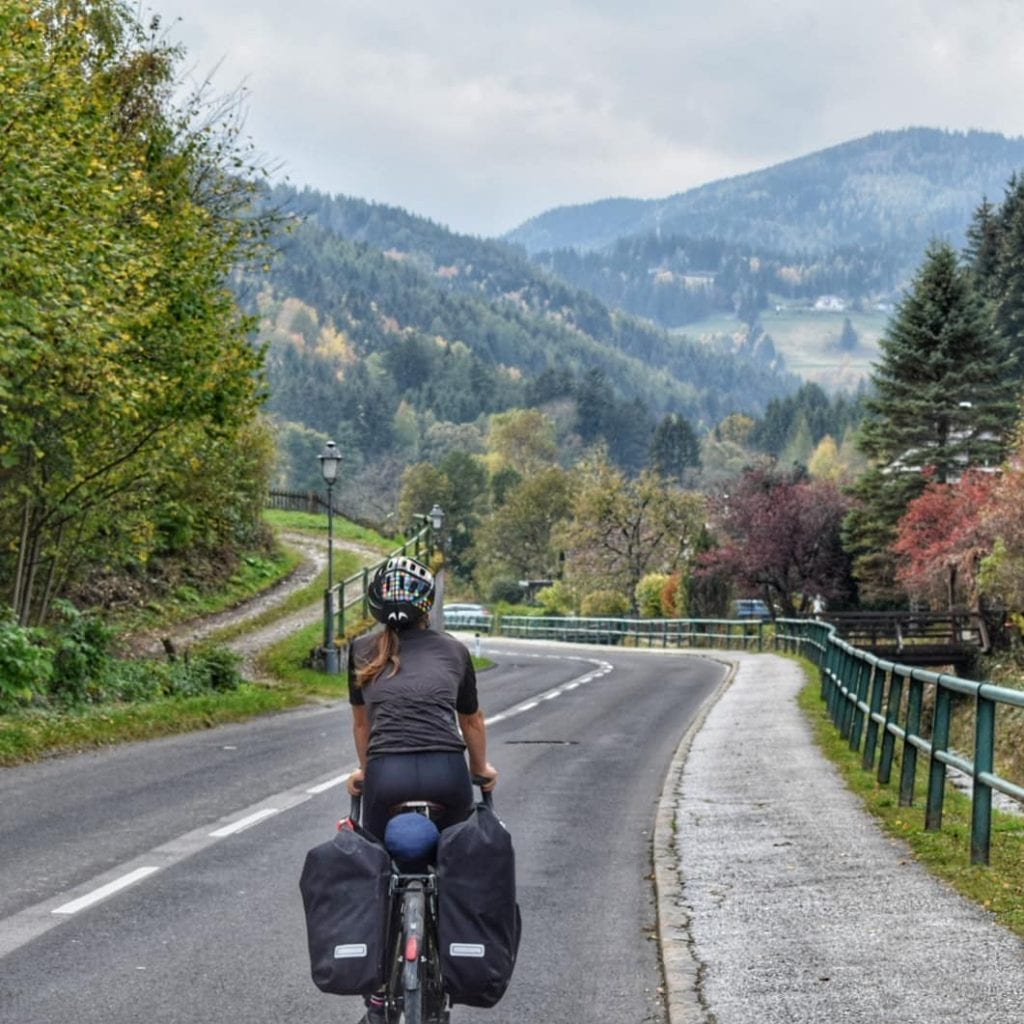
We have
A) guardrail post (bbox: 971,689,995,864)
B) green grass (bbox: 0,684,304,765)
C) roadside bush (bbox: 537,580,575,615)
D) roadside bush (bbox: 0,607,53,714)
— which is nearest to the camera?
guardrail post (bbox: 971,689,995,864)

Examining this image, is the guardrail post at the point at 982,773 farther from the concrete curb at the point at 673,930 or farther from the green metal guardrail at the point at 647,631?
the green metal guardrail at the point at 647,631

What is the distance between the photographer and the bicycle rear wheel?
494 centimetres

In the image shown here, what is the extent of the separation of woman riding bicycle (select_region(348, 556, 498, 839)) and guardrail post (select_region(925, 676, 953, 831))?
17.6 ft

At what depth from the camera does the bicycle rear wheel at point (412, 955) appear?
4941 mm

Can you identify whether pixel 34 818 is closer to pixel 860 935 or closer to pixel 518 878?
pixel 518 878

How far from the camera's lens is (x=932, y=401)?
204ft

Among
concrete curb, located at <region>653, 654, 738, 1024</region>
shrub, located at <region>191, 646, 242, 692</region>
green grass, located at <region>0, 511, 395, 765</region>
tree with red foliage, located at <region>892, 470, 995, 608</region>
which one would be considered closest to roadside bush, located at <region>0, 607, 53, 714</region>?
green grass, located at <region>0, 511, 395, 765</region>

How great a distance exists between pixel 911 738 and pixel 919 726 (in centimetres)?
63

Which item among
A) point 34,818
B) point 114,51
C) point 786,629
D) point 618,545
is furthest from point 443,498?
point 34,818

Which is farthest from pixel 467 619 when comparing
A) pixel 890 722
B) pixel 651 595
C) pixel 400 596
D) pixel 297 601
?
pixel 400 596

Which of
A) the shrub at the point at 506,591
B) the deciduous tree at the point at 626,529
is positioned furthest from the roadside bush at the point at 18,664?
the shrub at the point at 506,591

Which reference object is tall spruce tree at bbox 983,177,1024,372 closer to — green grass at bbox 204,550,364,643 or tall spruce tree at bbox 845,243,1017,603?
tall spruce tree at bbox 845,243,1017,603

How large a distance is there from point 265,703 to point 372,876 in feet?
63.5

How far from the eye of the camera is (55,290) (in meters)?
17.1
